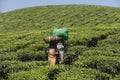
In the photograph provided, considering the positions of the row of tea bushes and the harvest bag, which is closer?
the harvest bag

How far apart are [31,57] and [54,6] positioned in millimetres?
52997

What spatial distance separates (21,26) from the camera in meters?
58.7

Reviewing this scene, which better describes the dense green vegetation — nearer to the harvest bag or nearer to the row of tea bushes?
the row of tea bushes

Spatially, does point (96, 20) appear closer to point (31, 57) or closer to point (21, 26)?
point (21, 26)

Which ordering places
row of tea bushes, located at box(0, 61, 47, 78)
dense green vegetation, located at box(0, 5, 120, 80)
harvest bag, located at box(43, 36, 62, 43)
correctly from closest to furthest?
dense green vegetation, located at box(0, 5, 120, 80) < harvest bag, located at box(43, 36, 62, 43) < row of tea bushes, located at box(0, 61, 47, 78)

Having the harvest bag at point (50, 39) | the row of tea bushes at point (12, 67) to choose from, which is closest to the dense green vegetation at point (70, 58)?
the row of tea bushes at point (12, 67)

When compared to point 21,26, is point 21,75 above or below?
above

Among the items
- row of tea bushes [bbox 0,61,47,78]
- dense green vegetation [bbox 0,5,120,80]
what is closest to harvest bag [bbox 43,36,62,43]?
dense green vegetation [bbox 0,5,120,80]

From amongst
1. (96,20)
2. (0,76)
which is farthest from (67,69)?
(96,20)

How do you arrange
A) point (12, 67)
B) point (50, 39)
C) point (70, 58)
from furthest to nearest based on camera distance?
1. point (70, 58)
2. point (12, 67)
3. point (50, 39)

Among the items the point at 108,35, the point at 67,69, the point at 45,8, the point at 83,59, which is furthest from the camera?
the point at 45,8

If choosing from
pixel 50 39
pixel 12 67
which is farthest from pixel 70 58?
pixel 12 67

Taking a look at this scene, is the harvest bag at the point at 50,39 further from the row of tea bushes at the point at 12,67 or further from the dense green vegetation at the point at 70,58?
the row of tea bushes at the point at 12,67

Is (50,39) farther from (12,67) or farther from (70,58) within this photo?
(70,58)
